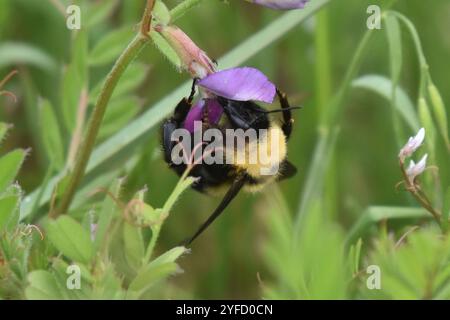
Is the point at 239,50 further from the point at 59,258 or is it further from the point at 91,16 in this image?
the point at 59,258

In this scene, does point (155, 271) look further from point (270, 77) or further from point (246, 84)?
point (270, 77)

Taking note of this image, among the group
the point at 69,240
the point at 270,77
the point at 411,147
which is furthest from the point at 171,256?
the point at 270,77

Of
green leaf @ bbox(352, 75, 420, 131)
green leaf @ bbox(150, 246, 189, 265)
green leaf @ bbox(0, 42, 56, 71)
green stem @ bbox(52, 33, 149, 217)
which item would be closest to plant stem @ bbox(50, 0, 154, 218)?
green stem @ bbox(52, 33, 149, 217)

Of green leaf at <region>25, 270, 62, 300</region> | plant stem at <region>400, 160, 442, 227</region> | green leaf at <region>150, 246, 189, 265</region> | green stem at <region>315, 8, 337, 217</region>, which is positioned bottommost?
green leaf at <region>25, 270, 62, 300</region>

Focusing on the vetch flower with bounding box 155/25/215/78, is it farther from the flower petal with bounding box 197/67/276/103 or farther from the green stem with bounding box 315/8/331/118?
the green stem with bounding box 315/8/331/118

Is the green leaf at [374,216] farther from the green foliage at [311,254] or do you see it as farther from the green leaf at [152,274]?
the green foliage at [311,254]

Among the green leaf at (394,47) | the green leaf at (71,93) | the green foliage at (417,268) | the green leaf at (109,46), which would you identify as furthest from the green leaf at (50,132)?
the green foliage at (417,268)
